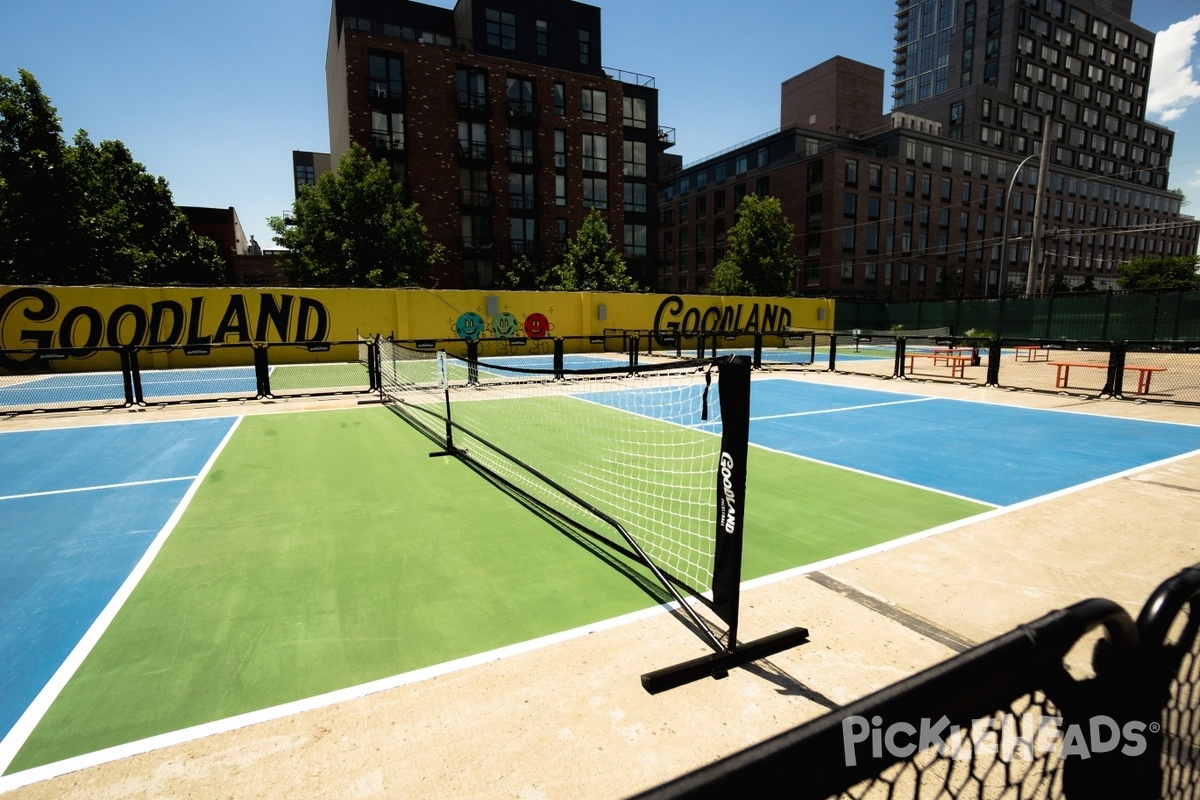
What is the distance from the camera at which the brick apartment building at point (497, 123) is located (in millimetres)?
42656

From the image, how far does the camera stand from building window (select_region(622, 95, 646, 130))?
5303cm

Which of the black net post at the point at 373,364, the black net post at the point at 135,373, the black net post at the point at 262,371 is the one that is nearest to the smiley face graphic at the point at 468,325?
the black net post at the point at 373,364

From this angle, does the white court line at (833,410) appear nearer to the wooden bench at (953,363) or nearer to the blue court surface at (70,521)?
the wooden bench at (953,363)

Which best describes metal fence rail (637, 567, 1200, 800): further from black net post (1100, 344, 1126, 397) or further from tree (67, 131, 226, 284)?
tree (67, 131, 226, 284)

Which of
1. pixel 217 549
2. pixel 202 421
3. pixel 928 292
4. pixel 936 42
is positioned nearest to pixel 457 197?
pixel 202 421

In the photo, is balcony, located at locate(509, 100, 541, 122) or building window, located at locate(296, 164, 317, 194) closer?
balcony, located at locate(509, 100, 541, 122)

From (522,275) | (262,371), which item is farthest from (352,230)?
(262,371)

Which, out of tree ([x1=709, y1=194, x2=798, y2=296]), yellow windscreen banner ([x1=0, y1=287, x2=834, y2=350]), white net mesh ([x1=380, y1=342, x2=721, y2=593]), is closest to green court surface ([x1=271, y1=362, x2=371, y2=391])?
yellow windscreen banner ([x1=0, y1=287, x2=834, y2=350])

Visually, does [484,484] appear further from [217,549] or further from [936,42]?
[936,42]

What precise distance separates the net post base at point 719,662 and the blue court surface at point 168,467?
379 centimetres

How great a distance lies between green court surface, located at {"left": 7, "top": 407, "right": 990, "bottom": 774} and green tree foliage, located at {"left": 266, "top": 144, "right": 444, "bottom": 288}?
3058 cm

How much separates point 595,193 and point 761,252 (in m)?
15.1

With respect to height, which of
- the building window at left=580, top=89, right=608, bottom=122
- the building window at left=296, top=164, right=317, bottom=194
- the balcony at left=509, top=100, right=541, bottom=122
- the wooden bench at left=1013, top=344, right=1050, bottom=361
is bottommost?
the wooden bench at left=1013, top=344, right=1050, bottom=361

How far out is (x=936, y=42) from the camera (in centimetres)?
11700
